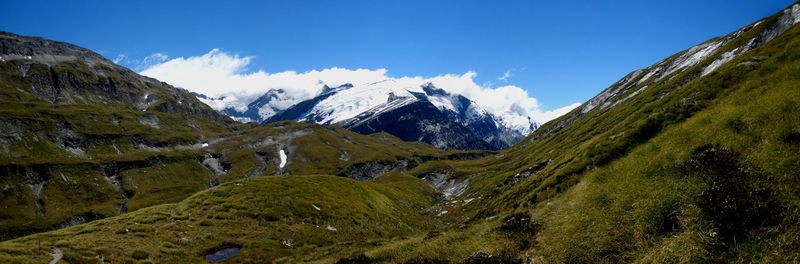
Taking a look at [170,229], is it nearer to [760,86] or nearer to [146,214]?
[146,214]

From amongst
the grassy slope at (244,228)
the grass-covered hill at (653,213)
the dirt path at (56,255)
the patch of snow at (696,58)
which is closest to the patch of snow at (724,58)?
the patch of snow at (696,58)

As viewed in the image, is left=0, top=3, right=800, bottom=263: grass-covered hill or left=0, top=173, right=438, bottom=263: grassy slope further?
left=0, top=173, right=438, bottom=263: grassy slope

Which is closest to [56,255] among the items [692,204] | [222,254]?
[222,254]

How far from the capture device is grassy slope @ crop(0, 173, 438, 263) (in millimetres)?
28016

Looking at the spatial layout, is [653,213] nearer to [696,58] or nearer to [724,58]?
[724,58]

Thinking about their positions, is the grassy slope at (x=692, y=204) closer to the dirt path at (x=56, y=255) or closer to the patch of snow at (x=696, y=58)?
the dirt path at (x=56, y=255)

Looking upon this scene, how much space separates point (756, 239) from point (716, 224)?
1013 mm

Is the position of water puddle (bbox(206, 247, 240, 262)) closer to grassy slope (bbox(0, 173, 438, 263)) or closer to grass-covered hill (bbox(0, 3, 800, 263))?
grass-covered hill (bbox(0, 3, 800, 263))

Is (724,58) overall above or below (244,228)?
above

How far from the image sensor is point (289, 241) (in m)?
39.0

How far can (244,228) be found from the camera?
40.6 metres

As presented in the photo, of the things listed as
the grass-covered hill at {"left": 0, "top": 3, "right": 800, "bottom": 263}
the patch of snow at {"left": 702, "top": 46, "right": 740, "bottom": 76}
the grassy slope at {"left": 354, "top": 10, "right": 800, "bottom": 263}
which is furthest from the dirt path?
the patch of snow at {"left": 702, "top": 46, "right": 740, "bottom": 76}

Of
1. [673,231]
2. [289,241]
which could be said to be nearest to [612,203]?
[673,231]

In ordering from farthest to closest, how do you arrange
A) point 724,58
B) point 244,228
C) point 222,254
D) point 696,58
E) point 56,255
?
point 696,58, point 724,58, point 244,228, point 222,254, point 56,255
